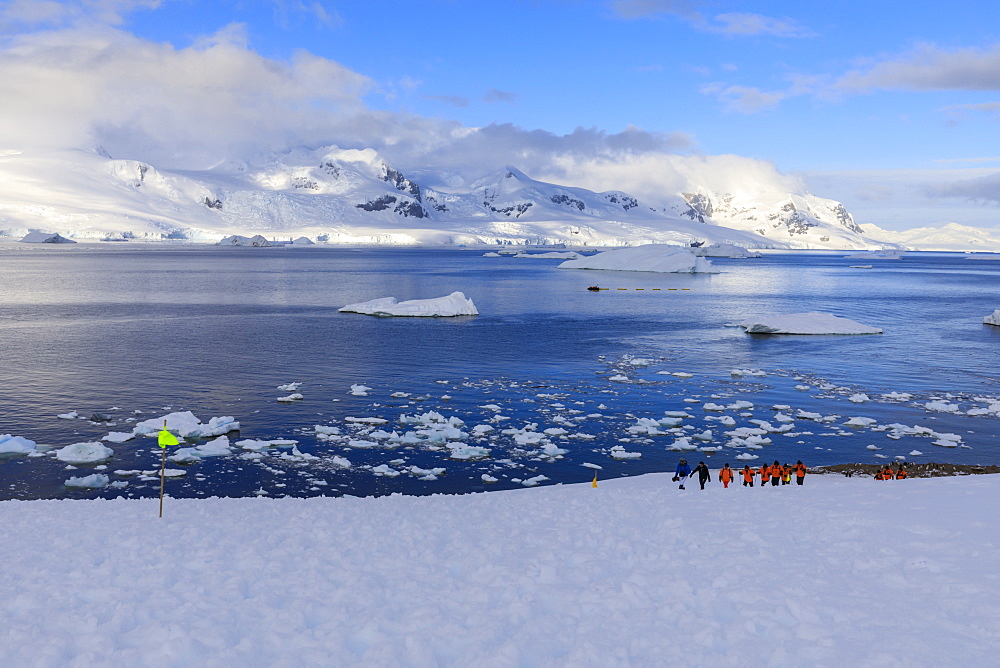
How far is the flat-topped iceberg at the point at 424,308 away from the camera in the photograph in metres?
68.9

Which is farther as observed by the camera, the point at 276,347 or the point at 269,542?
the point at 276,347

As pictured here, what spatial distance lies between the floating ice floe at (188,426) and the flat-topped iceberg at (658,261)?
125778mm

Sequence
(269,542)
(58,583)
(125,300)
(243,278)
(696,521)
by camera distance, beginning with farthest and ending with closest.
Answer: (243,278) < (125,300) < (696,521) < (269,542) < (58,583)

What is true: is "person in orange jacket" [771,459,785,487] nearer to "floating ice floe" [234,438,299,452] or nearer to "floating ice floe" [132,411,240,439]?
"floating ice floe" [234,438,299,452]

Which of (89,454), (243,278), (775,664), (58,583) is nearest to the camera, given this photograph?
(775,664)

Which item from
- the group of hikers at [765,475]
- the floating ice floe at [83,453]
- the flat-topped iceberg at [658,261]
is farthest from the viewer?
the flat-topped iceberg at [658,261]

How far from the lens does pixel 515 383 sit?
132 ft

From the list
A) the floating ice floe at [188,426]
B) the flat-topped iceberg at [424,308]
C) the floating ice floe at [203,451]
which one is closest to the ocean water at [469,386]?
the floating ice floe at [203,451]

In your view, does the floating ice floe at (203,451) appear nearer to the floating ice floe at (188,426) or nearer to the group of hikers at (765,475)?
the floating ice floe at (188,426)

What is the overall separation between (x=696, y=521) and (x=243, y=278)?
116 m

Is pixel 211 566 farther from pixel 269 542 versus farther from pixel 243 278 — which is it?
pixel 243 278

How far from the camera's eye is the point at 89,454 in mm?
26375

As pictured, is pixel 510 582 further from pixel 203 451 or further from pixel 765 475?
pixel 203 451

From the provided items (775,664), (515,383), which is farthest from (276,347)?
(775,664)
